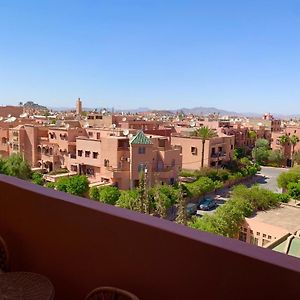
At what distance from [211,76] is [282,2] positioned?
27889 millimetres

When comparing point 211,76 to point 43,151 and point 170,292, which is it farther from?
point 170,292

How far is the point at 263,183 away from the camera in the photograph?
25719 mm

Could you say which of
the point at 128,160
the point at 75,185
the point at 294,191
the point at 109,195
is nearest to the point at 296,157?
the point at 294,191

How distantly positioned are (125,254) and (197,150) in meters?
23.0

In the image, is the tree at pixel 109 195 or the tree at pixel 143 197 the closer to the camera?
the tree at pixel 143 197

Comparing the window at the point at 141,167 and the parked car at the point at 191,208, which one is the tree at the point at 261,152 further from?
the window at the point at 141,167

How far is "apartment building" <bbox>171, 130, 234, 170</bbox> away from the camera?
78.3 feet

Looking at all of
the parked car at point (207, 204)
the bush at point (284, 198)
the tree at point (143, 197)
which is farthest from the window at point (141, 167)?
the bush at point (284, 198)

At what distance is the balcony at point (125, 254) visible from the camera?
3.16ft

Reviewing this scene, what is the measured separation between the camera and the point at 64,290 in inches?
60.7

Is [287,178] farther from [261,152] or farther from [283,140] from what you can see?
[283,140]

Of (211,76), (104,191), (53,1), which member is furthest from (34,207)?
(211,76)

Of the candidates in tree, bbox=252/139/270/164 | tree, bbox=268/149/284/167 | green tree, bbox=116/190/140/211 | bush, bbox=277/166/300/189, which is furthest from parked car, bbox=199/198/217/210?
tree, bbox=268/149/284/167

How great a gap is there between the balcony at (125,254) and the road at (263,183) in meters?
16.0
